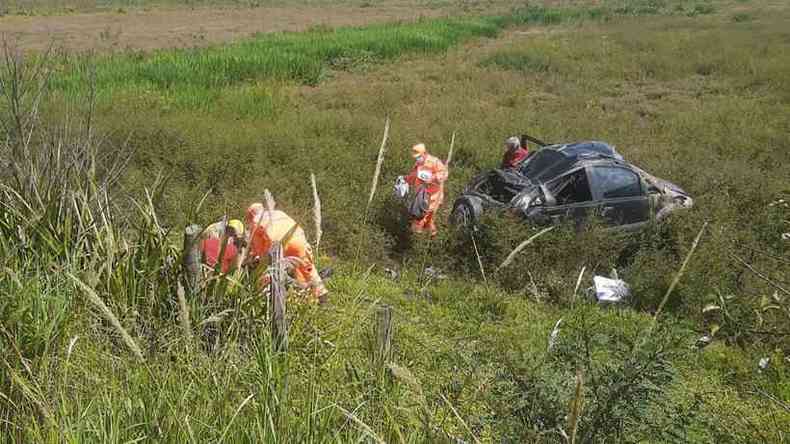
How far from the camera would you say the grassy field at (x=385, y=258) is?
7.36 feet

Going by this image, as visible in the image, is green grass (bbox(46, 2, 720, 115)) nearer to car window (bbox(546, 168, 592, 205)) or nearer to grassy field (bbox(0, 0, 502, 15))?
car window (bbox(546, 168, 592, 205))

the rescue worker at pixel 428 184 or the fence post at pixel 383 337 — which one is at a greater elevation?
the fence post at pixel 383 337

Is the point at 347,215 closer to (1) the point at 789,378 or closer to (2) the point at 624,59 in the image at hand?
(1) the point at 789,378

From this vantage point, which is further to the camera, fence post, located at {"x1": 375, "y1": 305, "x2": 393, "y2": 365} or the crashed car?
the crashed car

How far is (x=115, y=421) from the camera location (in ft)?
6.61

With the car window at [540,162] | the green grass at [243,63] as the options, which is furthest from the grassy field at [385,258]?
the car window at [540,162]

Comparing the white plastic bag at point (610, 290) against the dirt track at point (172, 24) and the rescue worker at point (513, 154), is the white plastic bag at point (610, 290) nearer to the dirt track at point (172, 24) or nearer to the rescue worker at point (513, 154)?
the rescue worker at point (513, 154)

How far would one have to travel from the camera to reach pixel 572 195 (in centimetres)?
929

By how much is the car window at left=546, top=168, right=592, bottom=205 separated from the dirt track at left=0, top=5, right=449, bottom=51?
81.0ft

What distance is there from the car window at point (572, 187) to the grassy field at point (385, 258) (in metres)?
0.85

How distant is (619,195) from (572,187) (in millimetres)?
726

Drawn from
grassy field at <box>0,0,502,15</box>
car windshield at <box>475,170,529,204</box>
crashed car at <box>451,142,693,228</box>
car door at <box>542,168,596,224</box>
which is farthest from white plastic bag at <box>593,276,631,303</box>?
grassy field at <box>0,0,502,15</box>

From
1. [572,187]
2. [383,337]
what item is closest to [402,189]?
[572,187]

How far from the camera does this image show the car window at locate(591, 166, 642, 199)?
920cm
